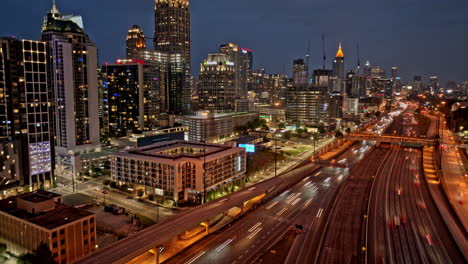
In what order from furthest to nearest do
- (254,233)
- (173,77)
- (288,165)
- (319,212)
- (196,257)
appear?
(173,77) < (288,165) < (319,212) < (254,233) < (196,257)

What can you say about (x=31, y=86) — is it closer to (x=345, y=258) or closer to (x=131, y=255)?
(x=131, y=255)

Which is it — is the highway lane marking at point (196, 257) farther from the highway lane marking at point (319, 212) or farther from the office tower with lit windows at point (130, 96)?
the office tower with lit windows at point (130, 96)

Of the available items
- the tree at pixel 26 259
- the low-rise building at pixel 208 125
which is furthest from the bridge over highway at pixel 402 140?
the tree at pixel 26 259

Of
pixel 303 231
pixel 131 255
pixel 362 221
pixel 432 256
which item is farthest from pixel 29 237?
pixel 432 256

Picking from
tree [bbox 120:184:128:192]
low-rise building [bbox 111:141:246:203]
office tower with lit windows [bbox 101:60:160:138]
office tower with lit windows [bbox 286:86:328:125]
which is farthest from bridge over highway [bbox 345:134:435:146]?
tree [bbox 120:184:128:192]

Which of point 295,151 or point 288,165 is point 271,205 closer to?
point 288,165

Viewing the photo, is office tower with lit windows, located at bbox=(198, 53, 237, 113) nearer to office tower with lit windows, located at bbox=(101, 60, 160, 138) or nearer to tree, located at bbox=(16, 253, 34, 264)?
office tower with lit windows, located at bbox=(101, 60, 160, 138)

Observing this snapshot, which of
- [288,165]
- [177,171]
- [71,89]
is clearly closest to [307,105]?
[288,165]
